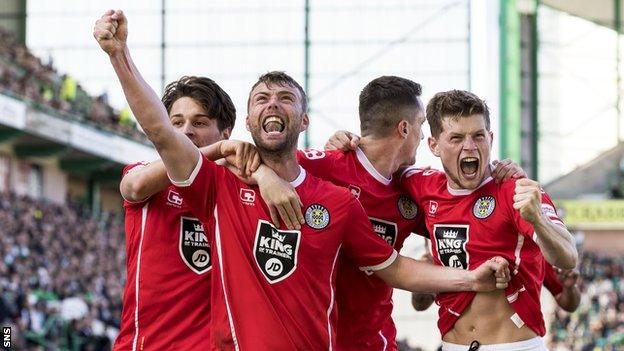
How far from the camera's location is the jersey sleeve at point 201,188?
4.88m

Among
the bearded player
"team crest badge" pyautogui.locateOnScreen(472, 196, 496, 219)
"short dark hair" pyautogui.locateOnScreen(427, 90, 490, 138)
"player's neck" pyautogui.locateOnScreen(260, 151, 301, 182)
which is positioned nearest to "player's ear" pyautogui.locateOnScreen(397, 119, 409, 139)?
"short dark hair" pyautogui.locateOnScreen(427, 90, 490, 138)

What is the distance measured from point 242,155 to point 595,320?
21486mm

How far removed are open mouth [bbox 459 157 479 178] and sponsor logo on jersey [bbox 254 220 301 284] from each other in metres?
1.01

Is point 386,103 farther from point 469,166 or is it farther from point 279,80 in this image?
point 279,80

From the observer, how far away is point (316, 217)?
5.07 metres

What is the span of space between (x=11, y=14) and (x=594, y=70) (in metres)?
22.3

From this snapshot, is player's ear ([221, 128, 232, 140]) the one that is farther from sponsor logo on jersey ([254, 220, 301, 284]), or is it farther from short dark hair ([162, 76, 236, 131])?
sponsor logo on jersey ([254, 220, 301, 284])

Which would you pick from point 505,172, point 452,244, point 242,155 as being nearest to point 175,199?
point 242,155

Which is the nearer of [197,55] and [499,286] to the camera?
[499,286]

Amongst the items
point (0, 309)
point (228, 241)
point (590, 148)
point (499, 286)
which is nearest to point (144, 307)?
point (228, 241)

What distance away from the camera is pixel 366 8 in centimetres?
3916

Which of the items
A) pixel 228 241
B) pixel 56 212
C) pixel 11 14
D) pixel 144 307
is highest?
pixel 11 14

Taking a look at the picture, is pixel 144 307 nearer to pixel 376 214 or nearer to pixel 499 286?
pixel 376 214

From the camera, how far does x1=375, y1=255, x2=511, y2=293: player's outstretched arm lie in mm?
5363
